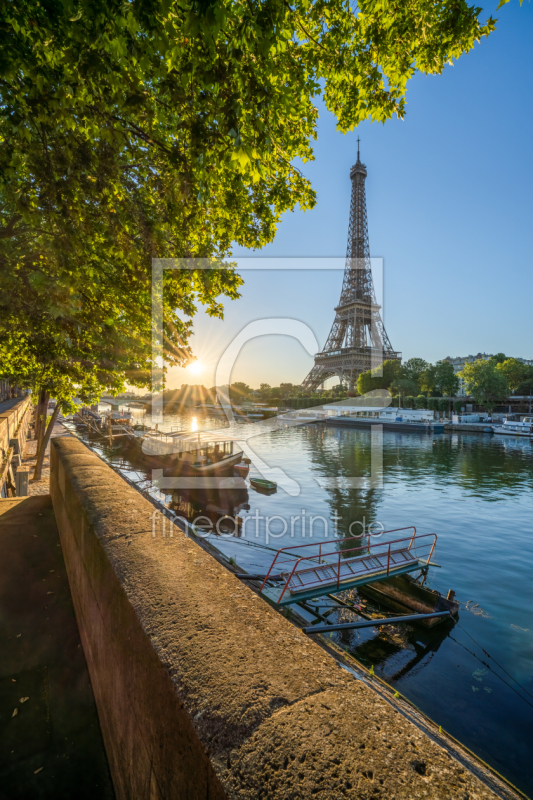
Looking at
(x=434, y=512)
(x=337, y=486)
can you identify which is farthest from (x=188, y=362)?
(x=337, y=486)

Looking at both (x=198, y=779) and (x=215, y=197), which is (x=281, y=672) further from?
(x=215, y=197)

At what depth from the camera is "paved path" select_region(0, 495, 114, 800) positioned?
2369 mm

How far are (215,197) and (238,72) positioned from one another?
235 cm

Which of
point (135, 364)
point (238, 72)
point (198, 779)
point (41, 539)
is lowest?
point (41, 539)

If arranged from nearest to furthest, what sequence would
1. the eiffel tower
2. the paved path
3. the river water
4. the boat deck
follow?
the paved path → the river water → the boat deck → the eiffel tower

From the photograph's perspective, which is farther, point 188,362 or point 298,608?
point 298,608

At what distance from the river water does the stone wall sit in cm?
777

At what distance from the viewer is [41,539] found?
5.57m

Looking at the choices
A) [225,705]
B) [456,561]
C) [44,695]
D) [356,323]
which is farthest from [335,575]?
[356,323]

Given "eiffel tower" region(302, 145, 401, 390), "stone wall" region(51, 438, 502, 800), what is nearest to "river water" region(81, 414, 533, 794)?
"stone wall" region(51, 438, 502, 800)

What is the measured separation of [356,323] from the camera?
9156 centimetres

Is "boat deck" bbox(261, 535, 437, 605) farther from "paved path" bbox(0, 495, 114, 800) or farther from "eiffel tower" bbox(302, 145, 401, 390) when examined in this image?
"eiffel tower" bbox(302, 145, 401, 390)

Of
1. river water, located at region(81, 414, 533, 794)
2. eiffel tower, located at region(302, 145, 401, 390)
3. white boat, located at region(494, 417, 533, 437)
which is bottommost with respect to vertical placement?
river water, located at region(81, 414, 533, 794)

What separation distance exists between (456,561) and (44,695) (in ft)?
51.1
